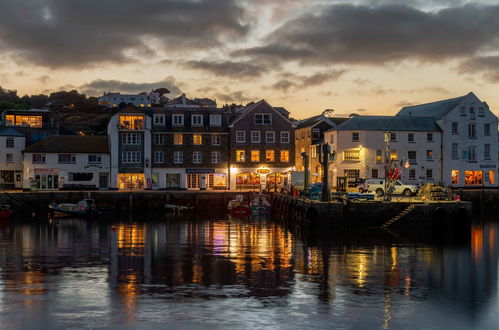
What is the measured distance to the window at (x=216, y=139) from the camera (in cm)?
8644

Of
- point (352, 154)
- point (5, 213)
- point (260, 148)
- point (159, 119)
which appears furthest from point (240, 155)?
point (5, 213)

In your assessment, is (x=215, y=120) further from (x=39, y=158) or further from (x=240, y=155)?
(x=39, y=158)

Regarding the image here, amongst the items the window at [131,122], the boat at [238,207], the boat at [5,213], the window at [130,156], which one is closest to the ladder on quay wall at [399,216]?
the boat at [238,207]

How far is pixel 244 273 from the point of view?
3070 centimetres

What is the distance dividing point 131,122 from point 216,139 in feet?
41.7

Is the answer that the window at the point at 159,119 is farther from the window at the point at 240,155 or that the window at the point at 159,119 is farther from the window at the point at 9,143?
the window at the point at 9,143

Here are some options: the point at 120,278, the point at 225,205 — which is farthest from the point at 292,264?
the point at 225,205

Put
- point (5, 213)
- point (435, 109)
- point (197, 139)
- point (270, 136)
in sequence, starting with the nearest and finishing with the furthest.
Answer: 1. point (5, 213)
2. point (197, 139)
3. point (270, 136)
4. point (435, 109)

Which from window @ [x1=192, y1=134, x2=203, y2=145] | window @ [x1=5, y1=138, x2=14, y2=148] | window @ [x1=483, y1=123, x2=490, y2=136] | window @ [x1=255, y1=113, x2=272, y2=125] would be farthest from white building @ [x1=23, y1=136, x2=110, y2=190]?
window @ [x1=483, y1=123, x2=490, y2=136]

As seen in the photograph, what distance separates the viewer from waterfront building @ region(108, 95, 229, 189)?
82.9m

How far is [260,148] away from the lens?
86.8 meters

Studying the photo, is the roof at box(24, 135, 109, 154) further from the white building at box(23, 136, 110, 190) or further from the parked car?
the parked car

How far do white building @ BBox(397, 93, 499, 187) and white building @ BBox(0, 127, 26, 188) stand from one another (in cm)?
6136

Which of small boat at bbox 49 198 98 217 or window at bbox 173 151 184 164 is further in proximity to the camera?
window at bbox 173 151 184 164
